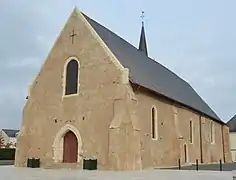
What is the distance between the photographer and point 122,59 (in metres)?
23.5

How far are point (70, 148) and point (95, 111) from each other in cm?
340

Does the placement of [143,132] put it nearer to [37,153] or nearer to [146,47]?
[37,153]

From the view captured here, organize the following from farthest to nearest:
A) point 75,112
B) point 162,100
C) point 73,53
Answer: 1. point 162,100
2. point 73,53
3. point 75,112

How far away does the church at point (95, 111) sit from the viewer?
66.2 ft

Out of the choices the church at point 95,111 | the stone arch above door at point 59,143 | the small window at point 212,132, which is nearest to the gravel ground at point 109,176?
the church at point 95,111

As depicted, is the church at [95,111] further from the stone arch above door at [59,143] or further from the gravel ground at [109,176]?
the gravel ground at [109,176]

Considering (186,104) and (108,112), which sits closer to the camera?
(108,112)

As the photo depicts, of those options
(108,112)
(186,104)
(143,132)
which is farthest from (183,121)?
(108,112)

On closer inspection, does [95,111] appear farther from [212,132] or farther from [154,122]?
[212,132]

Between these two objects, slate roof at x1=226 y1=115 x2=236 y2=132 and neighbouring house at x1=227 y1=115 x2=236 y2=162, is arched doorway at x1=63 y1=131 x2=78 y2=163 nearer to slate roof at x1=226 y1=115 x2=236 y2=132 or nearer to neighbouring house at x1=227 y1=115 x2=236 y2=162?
neighbouring house at x1=227 y1=115 x2=236 y2=162

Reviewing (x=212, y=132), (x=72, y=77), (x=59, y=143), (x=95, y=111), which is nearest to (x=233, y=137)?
(x=212, y=132)

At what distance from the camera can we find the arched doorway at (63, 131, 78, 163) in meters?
22.2

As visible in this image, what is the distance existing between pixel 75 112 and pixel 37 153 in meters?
4.56

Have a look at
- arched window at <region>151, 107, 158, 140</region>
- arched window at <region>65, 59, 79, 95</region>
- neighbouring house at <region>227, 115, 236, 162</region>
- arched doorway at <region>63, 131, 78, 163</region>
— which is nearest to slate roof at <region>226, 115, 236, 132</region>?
neighbouring house at <region>227, 115, 236, 162</region>
